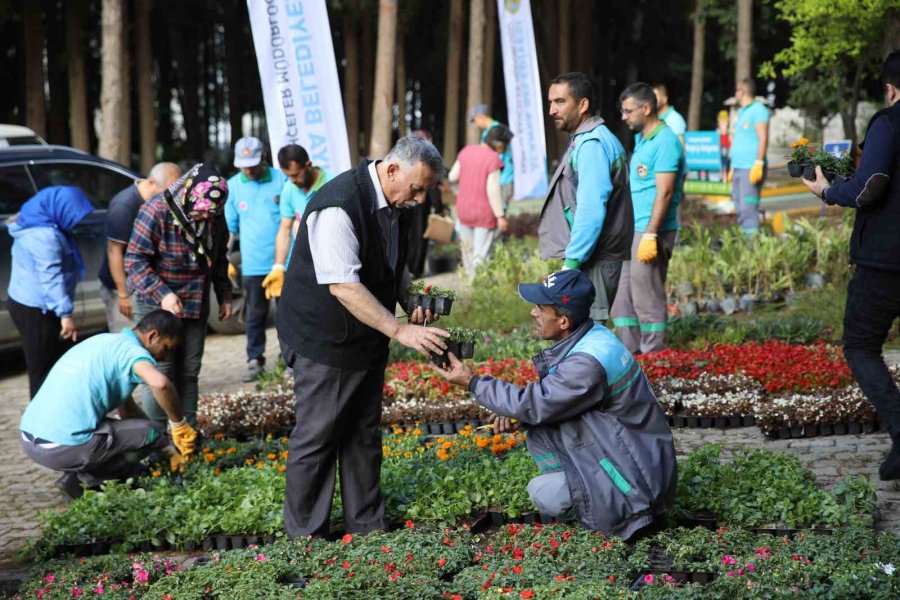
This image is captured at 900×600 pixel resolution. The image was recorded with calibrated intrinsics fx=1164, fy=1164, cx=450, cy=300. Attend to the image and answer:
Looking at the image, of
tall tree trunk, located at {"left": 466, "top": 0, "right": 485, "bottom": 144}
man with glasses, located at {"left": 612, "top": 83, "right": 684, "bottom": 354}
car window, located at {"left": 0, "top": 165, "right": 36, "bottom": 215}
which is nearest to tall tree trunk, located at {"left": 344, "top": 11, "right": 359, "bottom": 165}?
tall tree trunk, located at {"left": 466, "top": 0, "right": 485, "bottom": 144}

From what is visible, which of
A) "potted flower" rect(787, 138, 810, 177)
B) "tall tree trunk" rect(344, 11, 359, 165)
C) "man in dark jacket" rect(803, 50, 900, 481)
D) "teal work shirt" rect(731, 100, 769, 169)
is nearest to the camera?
"man in dark jacket" rect(803, 50, 900, 481)

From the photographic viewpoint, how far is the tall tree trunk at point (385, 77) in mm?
16938

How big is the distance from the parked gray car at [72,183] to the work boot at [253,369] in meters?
2.11

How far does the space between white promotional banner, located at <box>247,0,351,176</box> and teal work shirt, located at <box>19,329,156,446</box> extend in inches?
207

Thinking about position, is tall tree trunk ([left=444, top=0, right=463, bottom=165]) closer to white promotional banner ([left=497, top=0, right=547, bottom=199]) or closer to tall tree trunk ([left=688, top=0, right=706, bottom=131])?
tall tree trunk ([left=688, top=0, right=706, bottom=131])

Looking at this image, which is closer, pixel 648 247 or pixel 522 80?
pixel 648 247

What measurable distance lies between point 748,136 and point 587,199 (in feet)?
25.6

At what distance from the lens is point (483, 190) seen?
1458 centimetres

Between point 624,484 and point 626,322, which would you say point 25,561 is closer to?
point 624,484

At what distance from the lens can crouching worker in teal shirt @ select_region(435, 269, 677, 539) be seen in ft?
17.5

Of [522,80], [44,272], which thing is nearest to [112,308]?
[44,272]

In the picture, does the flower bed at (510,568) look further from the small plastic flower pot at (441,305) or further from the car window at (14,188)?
the car window at (14,188)

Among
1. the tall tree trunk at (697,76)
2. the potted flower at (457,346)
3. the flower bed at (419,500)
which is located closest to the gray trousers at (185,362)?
the flower bed at (419,500)

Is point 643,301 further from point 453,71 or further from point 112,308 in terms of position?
point 453,71
